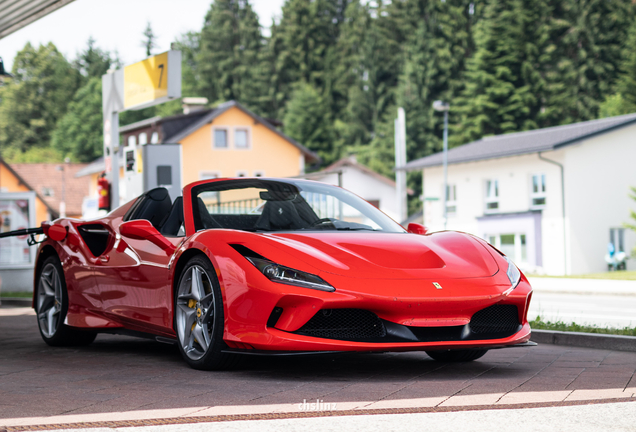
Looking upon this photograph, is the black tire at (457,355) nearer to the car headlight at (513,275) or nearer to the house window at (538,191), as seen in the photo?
the car headlight at (513,275)

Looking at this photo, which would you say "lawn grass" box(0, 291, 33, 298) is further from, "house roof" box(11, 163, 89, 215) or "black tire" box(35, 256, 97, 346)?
"house roof" box(11, 163, 89, 215)

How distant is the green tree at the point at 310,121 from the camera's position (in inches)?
3172

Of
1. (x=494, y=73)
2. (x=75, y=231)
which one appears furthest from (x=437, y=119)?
(x=75, y=231)

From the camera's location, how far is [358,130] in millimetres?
80562

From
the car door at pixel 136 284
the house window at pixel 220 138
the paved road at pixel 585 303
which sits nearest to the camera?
the car door at pixel 136 284

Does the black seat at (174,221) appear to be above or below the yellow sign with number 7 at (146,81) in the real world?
below

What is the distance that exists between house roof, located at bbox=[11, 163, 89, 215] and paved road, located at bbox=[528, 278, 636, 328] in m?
68.1

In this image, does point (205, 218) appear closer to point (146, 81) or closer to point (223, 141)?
point (146, 81)

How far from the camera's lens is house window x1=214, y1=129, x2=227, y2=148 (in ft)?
201

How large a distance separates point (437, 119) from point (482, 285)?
7004 cm

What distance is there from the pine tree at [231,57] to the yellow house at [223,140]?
21.8 metres

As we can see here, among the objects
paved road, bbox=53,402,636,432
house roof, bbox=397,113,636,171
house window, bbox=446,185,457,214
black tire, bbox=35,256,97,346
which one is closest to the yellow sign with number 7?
black tire, bbox=35,256,97,346

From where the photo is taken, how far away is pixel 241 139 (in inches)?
2459

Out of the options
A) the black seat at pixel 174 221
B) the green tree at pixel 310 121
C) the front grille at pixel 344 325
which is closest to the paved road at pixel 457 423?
the front grille at pixel 344 325
